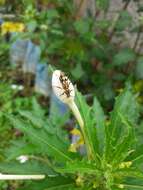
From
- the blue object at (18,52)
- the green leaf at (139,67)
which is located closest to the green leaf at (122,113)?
the green leaf at (139,67)


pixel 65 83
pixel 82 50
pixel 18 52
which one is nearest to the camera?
pixel 65 83

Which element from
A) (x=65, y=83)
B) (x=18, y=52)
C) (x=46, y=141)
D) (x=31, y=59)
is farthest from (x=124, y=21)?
(x=65, y=83)

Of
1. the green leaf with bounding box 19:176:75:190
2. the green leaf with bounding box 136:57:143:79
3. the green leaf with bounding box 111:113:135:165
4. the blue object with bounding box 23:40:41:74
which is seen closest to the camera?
the green leaf with bounding box 111:113:135:165

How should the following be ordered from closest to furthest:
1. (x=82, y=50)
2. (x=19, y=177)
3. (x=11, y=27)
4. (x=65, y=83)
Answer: (x=65, y=83)
(x=19, y=177)
(x=82, y=50)
(x=11, y=27)

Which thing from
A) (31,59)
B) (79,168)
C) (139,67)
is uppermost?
(31,59)

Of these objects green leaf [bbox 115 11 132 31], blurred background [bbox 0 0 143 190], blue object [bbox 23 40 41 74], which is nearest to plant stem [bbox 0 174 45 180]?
blurred background [bbox 0 0 143 190]

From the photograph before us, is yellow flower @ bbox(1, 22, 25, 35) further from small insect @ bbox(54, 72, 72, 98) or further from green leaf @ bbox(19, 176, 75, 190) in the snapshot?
small insect @ bbox(54, 72, 72, 98)

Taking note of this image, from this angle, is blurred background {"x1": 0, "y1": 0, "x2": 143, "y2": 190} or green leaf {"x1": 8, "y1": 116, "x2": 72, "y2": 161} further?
blurred background {"x1": 0, "y1": 0, "x2": 143, "y2": 190}

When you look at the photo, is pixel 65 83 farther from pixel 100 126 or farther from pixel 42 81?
pixel 42 81
